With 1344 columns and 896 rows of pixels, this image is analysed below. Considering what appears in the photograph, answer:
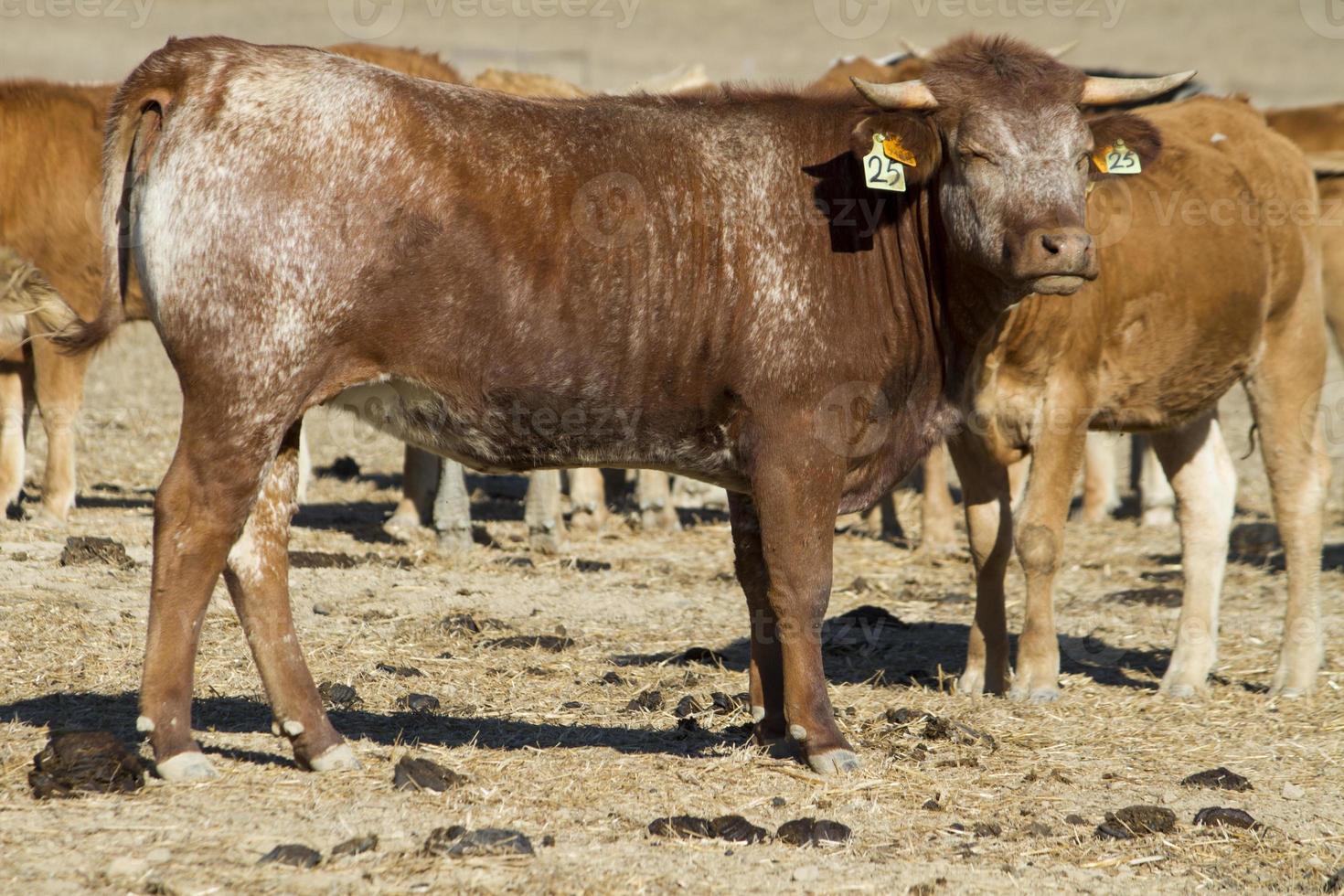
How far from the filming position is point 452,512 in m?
9.77

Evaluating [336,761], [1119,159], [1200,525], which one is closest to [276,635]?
[336,761]

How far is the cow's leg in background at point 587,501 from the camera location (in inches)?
448

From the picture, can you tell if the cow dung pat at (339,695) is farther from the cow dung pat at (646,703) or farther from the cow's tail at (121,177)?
the cow's tail at (121,177)

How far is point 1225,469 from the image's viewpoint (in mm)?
7820

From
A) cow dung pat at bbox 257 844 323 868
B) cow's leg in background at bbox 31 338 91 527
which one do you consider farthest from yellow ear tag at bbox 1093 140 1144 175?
cow's leg in background at bbox 31 338 91 527

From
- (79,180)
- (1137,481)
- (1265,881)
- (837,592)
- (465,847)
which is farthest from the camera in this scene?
(1137,481)

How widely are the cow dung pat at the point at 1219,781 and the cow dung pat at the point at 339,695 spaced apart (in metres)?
3.09

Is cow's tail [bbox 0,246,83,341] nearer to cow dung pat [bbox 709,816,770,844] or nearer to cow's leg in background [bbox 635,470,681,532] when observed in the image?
cow dung pat [bbox 709,816,770,844]

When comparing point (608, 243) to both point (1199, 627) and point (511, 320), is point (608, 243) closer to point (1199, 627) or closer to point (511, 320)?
point (511, 320)

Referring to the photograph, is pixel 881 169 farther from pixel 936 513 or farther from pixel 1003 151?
pixel 936 513

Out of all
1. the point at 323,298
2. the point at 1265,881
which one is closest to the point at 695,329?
the point at 323,298

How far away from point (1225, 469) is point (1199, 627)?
2.88ft

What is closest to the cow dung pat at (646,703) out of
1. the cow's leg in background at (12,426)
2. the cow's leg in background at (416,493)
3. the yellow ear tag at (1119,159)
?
the yellow ear tag at (1119,159)

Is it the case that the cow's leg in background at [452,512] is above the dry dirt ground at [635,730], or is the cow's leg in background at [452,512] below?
above
